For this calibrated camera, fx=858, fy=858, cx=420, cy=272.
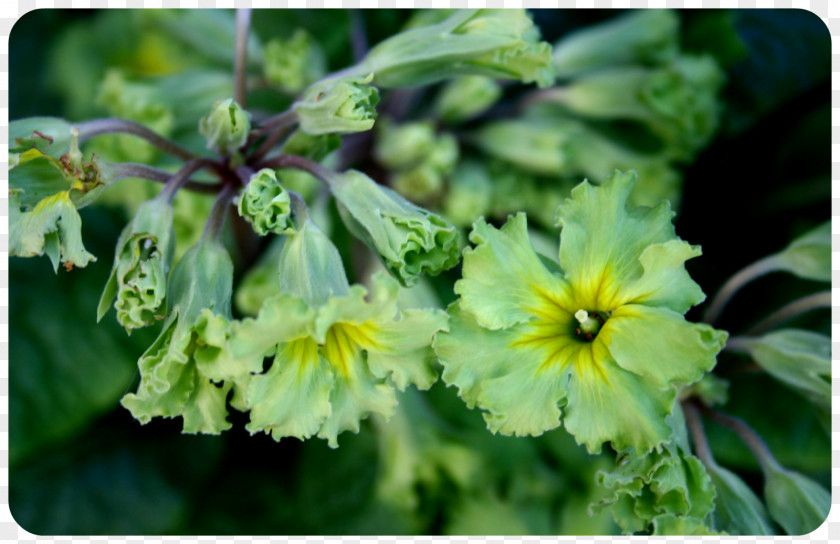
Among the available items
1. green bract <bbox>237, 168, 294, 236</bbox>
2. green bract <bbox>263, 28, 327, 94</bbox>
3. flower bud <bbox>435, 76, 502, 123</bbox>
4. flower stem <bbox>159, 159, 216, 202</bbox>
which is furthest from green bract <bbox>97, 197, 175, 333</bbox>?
flower bud <bbox>435, 76, 502, 123</bbox>

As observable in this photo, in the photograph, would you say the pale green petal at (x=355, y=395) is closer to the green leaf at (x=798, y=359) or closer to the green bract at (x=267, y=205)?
the green bract at (x=267, y=205)

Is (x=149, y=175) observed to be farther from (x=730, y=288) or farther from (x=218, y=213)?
(x=730, y=288)

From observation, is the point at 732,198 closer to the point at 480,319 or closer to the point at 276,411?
the point at 480,319

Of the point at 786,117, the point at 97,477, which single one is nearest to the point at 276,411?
the point at 97,477

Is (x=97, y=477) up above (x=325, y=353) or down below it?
below

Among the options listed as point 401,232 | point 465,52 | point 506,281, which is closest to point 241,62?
point 465,52

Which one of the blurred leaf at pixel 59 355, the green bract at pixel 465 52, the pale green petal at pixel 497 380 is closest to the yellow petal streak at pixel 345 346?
the pale green petal at pixel 497 380
